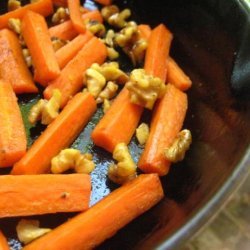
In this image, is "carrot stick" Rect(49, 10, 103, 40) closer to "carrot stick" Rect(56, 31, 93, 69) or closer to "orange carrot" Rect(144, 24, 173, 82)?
"carrot stick" Rect(56, 31, 93, 69)

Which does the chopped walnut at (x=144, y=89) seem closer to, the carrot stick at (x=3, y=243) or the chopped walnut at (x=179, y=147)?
the chopped walnut at (x=179, y=147)

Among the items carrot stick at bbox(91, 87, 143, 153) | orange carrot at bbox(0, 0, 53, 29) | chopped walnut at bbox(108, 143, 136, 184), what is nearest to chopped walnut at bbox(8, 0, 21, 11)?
orange carrot at bbox(0, 0, 53, 29)

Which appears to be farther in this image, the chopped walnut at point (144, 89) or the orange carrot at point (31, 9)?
the orange carrot at point (31, 9)

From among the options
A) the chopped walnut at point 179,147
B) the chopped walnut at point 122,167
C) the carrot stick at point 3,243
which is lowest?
the carrot stick at point 3,243

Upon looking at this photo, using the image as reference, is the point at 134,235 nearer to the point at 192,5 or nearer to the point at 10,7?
the point at 192,5

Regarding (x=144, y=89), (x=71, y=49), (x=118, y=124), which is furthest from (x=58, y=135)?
(x=71, y=49)

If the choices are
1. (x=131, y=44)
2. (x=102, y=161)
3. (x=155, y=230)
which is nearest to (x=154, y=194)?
(x=155, y=230)

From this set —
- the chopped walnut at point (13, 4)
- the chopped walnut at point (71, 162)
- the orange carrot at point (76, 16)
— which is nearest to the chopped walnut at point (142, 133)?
the chopped walnut at point (71, 162)
